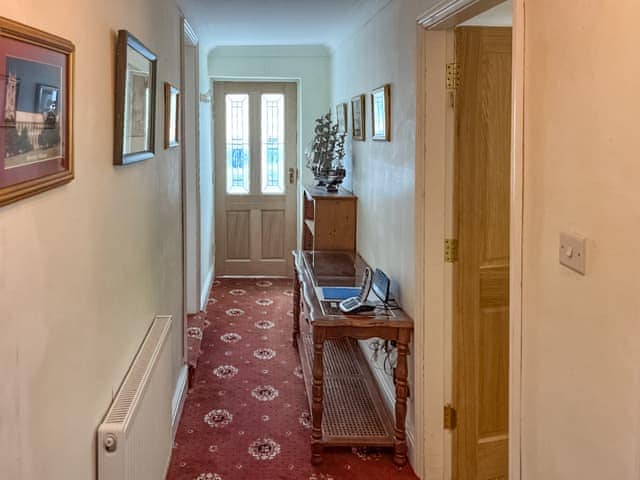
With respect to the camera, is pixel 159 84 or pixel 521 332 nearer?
pixel 521 332

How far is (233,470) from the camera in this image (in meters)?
2.76

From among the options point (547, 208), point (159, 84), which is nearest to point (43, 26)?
point (547, 208)

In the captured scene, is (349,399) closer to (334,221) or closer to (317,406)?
(317,406)

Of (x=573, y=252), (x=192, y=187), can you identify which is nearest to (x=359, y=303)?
(x=573, y=252)

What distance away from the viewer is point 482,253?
262cm

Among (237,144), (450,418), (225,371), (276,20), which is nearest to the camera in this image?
(450,418)

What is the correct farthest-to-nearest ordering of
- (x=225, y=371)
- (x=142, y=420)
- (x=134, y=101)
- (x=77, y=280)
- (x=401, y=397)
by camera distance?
(x=225, y=371)
(x=401, y=397)
(x=134, y=101)
(x=142, y=420)
(x=77, y=280)

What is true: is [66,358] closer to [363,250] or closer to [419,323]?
[419,323]

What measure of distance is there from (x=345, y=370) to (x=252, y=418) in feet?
2.78

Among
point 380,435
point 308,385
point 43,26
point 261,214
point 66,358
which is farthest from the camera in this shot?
point 261,214

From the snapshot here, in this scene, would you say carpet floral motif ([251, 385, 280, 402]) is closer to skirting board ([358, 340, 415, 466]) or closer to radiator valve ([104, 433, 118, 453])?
skirting board ([358, 340, 415, 466])

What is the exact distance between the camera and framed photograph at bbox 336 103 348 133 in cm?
491

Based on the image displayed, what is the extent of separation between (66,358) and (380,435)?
1926mm

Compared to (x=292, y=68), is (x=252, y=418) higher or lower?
lower
